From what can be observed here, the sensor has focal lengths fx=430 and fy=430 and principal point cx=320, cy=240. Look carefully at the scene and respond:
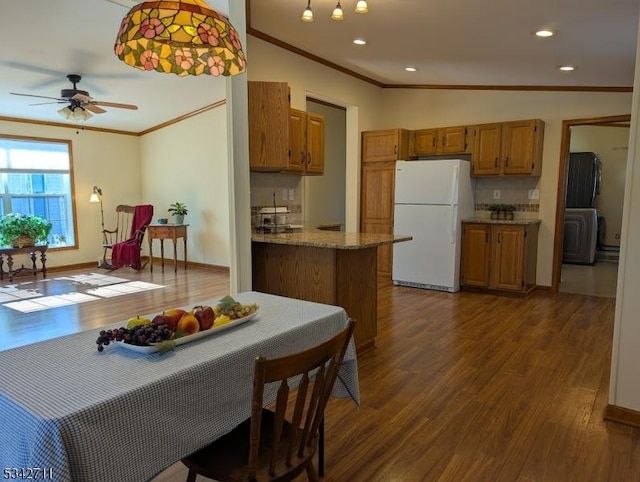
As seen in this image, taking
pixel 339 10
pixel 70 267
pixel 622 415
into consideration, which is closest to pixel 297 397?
pixel 622 415

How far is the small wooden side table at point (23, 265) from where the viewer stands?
639cm

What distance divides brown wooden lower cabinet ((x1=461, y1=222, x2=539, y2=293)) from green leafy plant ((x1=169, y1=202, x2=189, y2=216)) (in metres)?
4.59

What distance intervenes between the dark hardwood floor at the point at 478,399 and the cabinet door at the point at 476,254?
635 millimetres

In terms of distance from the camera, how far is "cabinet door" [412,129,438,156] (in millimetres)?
5738

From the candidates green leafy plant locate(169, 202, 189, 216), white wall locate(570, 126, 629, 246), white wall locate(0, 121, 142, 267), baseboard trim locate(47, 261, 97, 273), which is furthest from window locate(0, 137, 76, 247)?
white wall locate(570, 126, 629, 246)

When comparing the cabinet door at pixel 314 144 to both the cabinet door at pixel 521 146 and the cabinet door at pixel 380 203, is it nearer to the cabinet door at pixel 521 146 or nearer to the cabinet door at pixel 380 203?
the cabinet door at pixel 380 203

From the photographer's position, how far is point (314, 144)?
4.28 meters

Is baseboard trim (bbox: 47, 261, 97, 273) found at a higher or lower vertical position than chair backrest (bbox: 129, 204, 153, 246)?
lower

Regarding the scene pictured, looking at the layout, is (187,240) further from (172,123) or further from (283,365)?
(283,365)

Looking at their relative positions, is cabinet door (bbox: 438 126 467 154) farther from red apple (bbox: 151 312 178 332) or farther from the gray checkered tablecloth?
red apple (bbox: 151 312 178 332)

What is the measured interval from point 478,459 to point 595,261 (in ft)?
23.4

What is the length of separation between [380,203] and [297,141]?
220 cm

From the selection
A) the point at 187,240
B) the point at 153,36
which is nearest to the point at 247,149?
the point at 153,36

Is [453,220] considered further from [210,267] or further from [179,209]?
[179,209]
